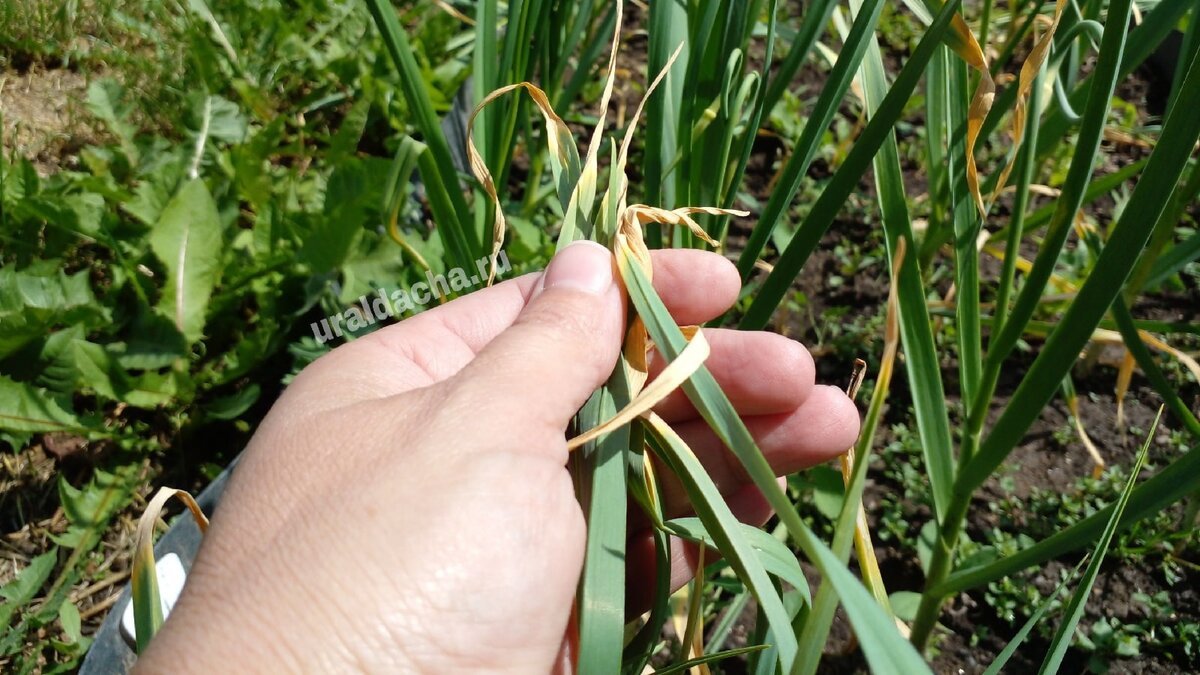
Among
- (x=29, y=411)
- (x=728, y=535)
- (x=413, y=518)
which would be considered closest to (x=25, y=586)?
(x=29, y=411)

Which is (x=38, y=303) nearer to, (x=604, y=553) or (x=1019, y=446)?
(x=604, y=553)

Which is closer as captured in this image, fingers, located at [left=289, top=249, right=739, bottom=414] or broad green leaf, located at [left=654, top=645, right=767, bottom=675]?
broad green leaf, located at [left=654, top=645, right=767, bottom=675]

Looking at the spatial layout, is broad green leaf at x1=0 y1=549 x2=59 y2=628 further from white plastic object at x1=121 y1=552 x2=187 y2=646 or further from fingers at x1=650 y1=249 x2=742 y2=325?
fingers at x1=650 y1=249 x2=742 y2=325

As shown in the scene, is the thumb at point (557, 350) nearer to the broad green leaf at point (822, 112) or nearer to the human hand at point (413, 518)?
the human hand at point (413, 518)

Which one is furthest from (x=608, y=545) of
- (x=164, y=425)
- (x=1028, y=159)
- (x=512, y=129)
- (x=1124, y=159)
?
(x=1124, y=159)

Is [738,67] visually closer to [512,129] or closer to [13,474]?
[512,129]

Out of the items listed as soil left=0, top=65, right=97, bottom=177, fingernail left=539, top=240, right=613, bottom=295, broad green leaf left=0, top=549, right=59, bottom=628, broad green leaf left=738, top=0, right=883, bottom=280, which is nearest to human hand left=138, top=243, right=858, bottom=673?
fingernail left=539, top=240, right=613, bottom=295
